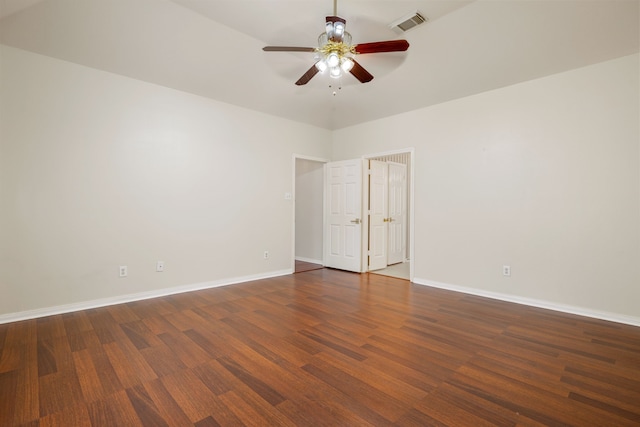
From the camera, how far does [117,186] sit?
12.0ft

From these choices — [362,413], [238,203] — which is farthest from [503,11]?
[238,203]

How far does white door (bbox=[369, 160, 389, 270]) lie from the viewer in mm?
5734

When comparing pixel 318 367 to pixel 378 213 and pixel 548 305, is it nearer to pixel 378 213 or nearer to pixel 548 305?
pixel 548 305

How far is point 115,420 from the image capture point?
1614 millimetres

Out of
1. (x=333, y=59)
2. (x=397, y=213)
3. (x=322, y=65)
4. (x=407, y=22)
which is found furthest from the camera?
(x=397, y=213)

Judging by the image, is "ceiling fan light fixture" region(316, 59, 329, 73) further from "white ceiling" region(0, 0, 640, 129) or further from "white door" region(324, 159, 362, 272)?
"white door" region(324, 159, 362, 272)

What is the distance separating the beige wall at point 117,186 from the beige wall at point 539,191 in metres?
2.99

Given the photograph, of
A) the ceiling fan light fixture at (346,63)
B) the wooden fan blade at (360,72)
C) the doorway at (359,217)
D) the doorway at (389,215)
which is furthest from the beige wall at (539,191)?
the ceiling fan light fixture at (346,63)

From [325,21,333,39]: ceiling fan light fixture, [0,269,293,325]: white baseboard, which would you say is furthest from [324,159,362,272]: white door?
[325,21,333,39]: ceiling fan light fixture

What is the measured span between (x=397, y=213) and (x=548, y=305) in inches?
135

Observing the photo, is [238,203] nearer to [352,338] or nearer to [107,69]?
[107,69]

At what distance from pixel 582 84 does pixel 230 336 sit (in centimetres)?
486

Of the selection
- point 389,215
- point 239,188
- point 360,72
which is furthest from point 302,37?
point 389,215

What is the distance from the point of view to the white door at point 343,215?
5578 millimetres
